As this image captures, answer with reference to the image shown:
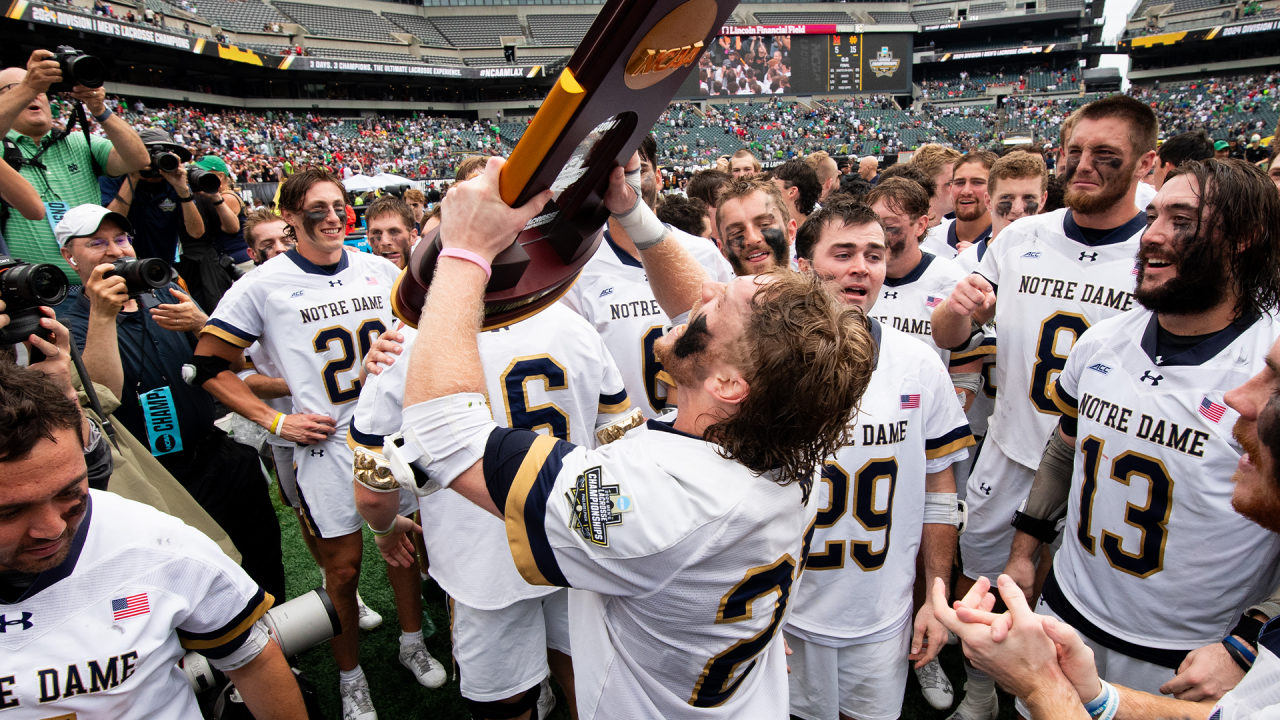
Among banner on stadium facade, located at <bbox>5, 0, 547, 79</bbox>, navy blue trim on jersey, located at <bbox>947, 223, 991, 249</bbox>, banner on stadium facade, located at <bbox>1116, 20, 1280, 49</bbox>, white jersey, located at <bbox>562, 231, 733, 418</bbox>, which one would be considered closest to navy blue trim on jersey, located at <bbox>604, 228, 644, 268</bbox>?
white jersey, located at <bbox>562, 231, 733, 418</bbox>

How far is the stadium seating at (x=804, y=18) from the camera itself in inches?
1960

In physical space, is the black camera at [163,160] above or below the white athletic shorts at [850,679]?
above

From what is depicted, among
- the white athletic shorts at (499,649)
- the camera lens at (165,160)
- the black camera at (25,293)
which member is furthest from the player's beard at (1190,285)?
the camera lens at (165,160)

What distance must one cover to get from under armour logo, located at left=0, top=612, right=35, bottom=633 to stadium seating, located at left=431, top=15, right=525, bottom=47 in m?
52.6

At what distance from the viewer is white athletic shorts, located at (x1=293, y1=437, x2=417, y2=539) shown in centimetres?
335

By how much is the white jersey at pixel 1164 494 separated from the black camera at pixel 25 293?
323 centimetres

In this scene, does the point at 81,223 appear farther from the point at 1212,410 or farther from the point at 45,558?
the point at 1212,410

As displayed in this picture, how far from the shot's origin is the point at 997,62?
4862cm

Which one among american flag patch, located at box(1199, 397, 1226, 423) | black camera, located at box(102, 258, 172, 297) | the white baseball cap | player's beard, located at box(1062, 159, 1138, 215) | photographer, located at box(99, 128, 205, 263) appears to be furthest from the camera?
photographer, located at box(99, 128, 205, 263)

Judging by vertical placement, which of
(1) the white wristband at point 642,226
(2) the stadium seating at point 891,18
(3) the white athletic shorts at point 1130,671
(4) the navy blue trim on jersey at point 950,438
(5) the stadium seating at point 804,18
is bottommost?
(3) the white athletic shorts at point 1130,671

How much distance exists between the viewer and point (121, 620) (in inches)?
64.8

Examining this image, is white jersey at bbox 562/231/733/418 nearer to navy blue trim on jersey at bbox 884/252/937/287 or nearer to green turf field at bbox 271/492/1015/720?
navy blue trim on jersey at bbox 884/252/937/287

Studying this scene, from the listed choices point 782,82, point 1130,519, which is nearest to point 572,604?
point 1130,519

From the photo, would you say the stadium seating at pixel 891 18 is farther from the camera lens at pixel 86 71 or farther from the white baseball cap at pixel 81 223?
the white baseball cap at pixel 81 223
